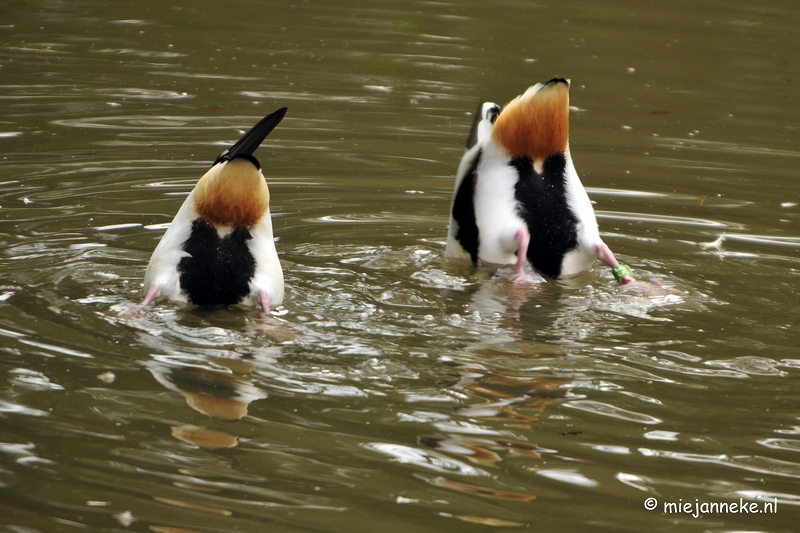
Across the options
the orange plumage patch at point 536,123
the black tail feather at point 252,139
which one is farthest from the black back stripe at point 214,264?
the orange plumage patch at point 536,123

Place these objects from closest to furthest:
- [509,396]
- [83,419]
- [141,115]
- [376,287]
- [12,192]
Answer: [83,419]
[509,396]
[376,287]
[12,192]
[141,115]

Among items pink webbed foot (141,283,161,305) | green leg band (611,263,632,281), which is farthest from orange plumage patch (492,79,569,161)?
pink webbed foot (141,283,161,305)

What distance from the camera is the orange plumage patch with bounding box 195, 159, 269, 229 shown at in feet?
13.0

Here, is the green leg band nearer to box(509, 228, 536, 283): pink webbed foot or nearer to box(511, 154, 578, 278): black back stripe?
box(511, 154, 578, 278): black back stripe

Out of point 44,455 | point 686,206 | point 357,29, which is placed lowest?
point 44,455

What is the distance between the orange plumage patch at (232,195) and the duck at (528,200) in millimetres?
1171

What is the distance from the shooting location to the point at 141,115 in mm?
7867

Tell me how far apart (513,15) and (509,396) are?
29.4 feet

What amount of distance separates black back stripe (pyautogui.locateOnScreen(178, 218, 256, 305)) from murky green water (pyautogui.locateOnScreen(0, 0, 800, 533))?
101 millimetres

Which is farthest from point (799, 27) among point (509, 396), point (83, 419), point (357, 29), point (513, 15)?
point (83, 419)

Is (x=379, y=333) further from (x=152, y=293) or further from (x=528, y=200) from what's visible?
(x=528, y=200)

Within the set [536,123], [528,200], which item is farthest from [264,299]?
[536,123]

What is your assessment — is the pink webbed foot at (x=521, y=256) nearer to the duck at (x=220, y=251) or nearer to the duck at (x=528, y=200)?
the duck at (x=528, y=200)

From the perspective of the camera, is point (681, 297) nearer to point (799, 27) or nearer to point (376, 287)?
point (376, 287)
